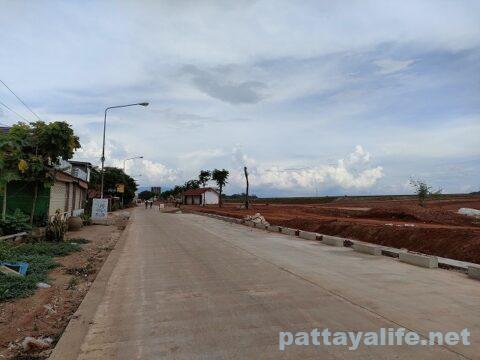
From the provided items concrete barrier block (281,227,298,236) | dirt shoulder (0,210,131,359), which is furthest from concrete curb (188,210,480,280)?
dirt shoulder (0,210,131,359)

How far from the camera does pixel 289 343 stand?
18.2 feet

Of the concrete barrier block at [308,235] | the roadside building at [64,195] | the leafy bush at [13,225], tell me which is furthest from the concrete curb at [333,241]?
the roadside building at [64,195]

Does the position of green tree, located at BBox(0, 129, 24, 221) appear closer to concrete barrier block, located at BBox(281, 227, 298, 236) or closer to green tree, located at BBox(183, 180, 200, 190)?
concrete barrier block, located at BBox(281, 227, 298, 236)

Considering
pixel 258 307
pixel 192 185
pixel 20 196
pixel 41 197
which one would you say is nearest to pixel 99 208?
pixel 41 197

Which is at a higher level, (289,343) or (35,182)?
(35,182)

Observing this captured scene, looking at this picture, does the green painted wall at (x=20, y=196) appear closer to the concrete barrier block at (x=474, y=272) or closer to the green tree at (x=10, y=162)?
the green tree at (x=10, y=162)

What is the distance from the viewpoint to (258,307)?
7344 mm

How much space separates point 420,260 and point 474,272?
196 cm

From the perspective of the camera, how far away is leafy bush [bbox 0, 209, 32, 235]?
16.0 meters

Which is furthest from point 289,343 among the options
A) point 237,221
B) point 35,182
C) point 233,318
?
point 237,221

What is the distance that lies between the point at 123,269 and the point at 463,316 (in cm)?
823

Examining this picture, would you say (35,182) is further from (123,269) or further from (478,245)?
(478,245)

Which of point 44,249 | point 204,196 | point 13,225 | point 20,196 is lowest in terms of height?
point 44,249

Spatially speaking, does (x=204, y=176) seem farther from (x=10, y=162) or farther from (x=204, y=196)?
(x=10, y=162)
